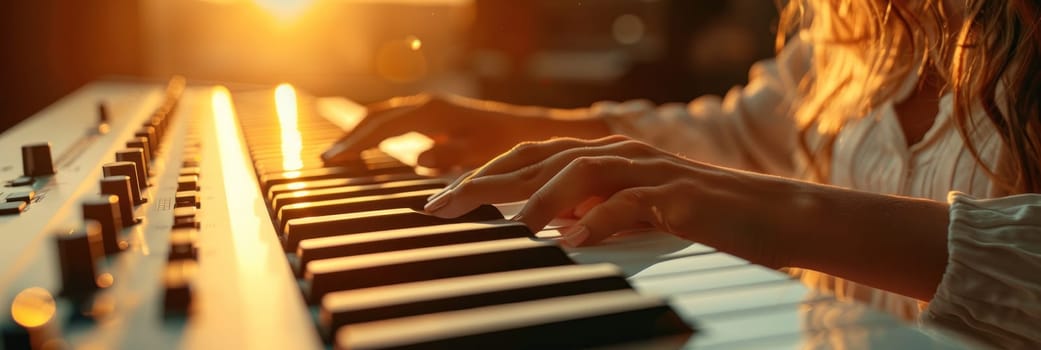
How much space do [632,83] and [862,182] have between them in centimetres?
269

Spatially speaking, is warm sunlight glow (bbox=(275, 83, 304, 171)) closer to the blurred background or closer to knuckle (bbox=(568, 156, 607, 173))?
knuckle (bbox=(568, 156, 607, 173))

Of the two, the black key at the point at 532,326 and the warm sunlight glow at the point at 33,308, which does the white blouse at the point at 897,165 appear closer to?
the black key at the point at 532,326

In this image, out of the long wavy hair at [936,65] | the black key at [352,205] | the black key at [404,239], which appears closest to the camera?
the black key at [404,239]

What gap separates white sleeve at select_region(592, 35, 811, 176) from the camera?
1.55 m

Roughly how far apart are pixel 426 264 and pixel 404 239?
0.06 m

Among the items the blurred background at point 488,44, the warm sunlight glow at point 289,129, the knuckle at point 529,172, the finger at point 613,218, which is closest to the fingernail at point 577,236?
the finger at point 613,218

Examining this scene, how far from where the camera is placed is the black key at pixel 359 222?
1.76 ft

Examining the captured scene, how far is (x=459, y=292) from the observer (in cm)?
39

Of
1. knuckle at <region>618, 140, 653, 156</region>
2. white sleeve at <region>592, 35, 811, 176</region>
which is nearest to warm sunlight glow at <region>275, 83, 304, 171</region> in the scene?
knuckle at <region>618, 140, 653, 156</region>

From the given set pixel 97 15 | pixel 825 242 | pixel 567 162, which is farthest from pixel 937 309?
pixel 97 15

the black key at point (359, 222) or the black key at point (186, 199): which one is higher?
the black key at point (186, 199)

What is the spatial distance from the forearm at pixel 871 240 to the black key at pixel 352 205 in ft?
1.01

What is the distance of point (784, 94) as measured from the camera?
159 centimetres

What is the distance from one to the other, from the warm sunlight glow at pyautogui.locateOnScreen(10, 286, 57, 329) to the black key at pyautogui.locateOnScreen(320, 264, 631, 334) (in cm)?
12
